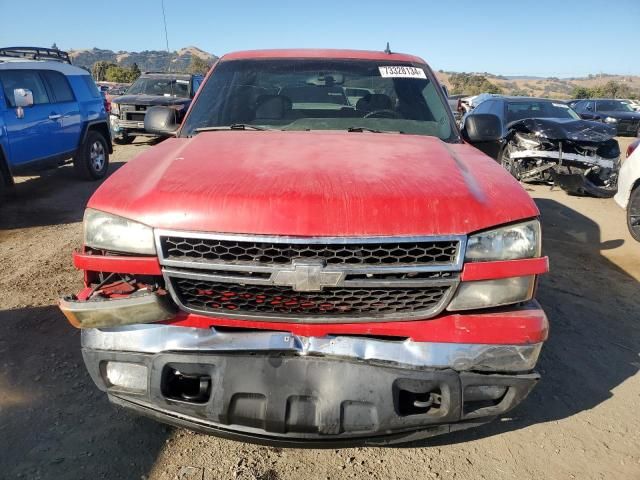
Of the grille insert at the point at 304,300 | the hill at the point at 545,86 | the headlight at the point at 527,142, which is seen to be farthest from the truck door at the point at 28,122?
the hill at the point at 545,86

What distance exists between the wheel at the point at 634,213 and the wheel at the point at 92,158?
26.6ft

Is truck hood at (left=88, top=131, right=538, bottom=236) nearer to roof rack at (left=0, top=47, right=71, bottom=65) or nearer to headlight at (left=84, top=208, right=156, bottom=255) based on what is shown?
headlight at (left=84, top=208, right=156, bottom=255)

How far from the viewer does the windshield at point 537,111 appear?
9.58 meters

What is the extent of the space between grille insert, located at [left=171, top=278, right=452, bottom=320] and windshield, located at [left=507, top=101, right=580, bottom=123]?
8.60 m

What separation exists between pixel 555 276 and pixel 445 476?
316cm

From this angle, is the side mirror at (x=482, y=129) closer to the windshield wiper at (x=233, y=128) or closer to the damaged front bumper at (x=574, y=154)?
the windshield wiper at (x=233, y=128)

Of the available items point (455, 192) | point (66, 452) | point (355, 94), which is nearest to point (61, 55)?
point (355, 94)

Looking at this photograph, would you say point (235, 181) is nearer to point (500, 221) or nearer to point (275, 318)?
point (275, 318)

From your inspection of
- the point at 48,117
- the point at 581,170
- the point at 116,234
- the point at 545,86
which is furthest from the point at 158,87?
the point at 545,86

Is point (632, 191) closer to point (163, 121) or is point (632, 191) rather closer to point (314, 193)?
point (163, 121)

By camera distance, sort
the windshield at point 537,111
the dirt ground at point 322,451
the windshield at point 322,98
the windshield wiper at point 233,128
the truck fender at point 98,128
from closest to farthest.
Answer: the dirt ground at point 322,451, the windshield wiper at point 233,128, the windshield at point 322,98, the truck fender at point 98,128, the windshield at point 537,111

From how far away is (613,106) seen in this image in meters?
20.9

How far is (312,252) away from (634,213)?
5.68 metres

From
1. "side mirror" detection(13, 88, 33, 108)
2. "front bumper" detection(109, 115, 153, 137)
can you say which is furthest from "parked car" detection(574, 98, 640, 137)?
"side mirror" detection(13, 88, 33, 108)
